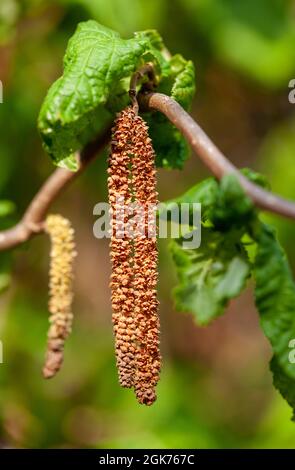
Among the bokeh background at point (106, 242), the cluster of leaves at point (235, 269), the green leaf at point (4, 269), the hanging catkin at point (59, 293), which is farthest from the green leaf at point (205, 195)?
the bokeh background at point (106, 242)

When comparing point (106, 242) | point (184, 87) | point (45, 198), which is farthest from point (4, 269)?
point (106, 242)

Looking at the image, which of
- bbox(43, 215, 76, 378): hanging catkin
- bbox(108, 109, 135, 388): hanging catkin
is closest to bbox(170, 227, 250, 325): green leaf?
bbox(108, 109, 135, 388): hanging catkin

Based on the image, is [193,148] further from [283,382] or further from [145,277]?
[283,382]

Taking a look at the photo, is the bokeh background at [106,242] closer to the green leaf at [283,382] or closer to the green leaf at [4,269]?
the green leaf at [4,269]

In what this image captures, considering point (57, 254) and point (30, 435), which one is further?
point (30, 435)

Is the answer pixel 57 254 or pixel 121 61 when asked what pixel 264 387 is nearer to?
pixel 57 254
